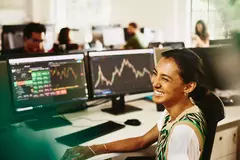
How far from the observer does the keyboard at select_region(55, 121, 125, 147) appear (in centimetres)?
165

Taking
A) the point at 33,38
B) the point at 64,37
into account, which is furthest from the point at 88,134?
the point at 64,37

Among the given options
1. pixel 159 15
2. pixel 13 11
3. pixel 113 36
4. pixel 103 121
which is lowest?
pixel 103 121

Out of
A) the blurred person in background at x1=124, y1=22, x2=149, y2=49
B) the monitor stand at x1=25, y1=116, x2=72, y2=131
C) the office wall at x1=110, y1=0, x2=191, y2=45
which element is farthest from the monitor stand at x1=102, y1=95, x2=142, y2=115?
the office wall at x1=110, y1=0, x2=191, y2=45

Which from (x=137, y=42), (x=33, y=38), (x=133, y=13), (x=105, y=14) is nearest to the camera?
(x=33, y=38)

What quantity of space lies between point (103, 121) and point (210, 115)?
83cm

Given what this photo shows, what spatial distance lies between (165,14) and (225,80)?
119 inches

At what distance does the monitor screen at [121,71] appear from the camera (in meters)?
2.07

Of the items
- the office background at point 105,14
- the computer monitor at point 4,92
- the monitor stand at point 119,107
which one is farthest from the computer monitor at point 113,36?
the computer monitor at point 4,92

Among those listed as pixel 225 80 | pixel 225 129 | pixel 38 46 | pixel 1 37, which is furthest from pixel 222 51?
pixel 1 37

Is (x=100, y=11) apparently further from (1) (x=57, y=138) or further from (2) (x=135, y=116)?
(1) (x=57, y=138)

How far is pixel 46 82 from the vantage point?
189 cm

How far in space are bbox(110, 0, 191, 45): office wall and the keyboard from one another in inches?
126

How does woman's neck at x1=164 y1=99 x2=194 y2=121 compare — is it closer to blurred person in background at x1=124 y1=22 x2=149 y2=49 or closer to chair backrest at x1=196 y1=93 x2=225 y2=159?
chair backrest at x1=196 y1=93 x2=225 y2=159

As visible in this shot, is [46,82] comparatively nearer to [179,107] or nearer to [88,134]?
[88,134]
